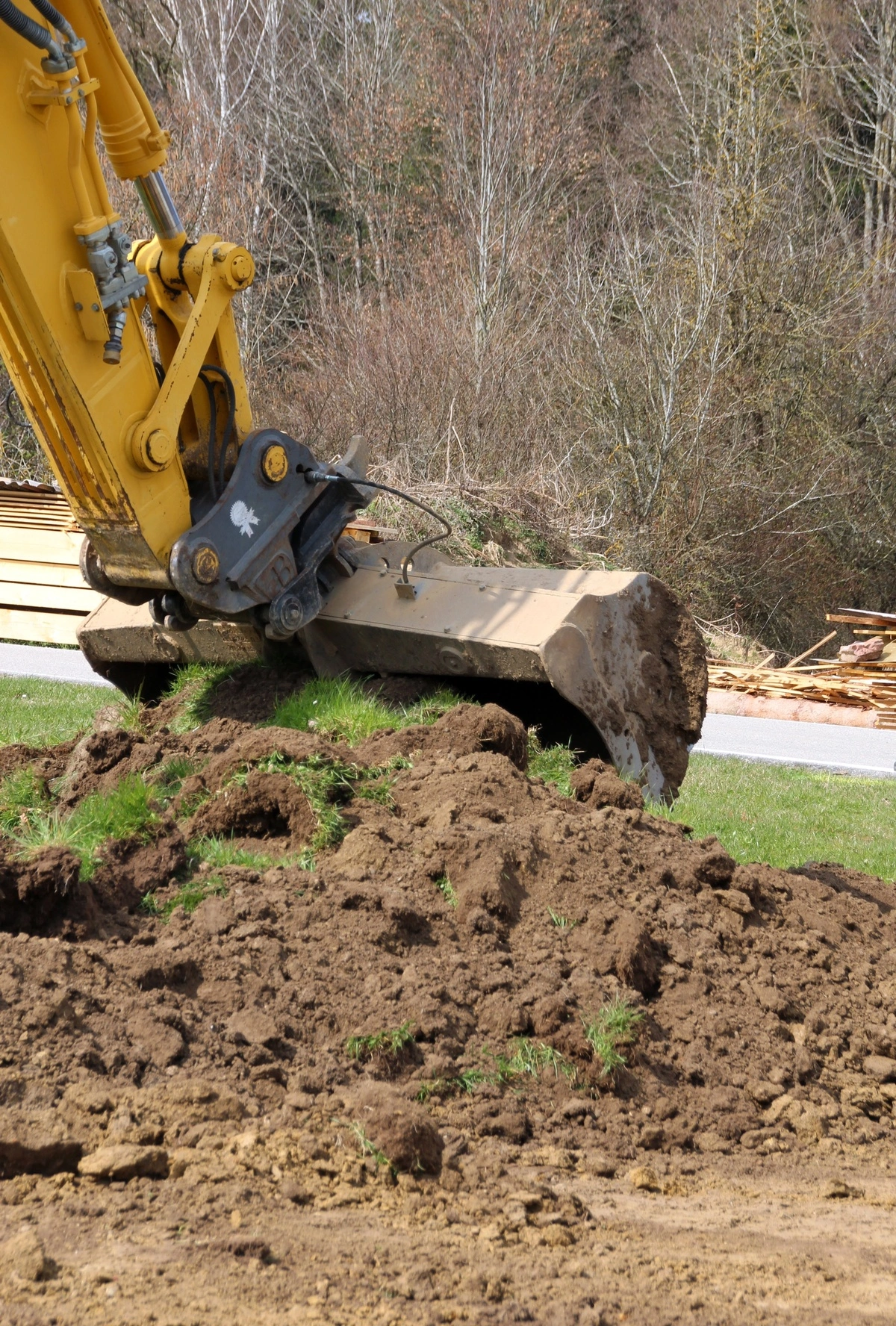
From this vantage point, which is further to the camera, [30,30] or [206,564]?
[206,564]

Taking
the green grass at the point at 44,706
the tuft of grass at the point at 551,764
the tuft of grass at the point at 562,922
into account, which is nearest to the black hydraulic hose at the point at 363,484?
the tuft of grass at the point at 551,764

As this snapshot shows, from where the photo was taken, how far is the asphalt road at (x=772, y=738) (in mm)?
10547

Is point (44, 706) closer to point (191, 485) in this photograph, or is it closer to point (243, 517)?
point (191, 485)

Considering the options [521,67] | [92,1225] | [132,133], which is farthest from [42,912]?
[521,67]

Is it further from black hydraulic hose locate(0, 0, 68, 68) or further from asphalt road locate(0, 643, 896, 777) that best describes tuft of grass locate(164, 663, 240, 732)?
asphalt road locate(0, 643, 896, 777)

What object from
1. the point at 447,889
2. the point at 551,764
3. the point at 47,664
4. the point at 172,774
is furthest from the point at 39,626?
the point at 447,889

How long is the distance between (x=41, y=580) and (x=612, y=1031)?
11908 millimetres

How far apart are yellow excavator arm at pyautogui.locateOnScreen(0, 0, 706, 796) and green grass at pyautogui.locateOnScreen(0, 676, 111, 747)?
1.66m

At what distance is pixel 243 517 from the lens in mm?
5668

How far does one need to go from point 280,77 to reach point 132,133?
22.7 meters

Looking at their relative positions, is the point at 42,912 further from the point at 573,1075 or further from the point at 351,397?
the point at 351,397

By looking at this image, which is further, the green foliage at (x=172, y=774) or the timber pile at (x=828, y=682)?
the timber pile at (x=828, y=682)

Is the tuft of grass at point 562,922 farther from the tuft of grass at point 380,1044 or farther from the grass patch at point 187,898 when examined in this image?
the grass patch at point 187,898

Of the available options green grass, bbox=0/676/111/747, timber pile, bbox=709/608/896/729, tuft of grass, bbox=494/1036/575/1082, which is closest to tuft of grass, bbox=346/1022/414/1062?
tuft of grass, bbox=494/1036/575/1082
